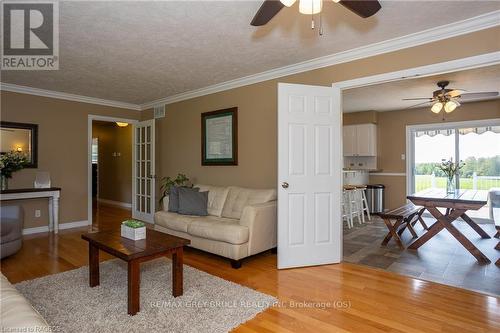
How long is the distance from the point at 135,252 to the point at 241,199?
1.90 metres

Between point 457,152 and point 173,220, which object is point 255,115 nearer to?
point 173,220

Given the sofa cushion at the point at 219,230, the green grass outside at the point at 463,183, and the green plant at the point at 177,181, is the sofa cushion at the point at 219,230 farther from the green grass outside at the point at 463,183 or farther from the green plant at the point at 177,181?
the green grass outside at the point at 463,183

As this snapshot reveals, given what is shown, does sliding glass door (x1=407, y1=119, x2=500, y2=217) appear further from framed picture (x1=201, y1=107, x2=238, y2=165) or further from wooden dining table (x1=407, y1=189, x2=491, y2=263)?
framed picture (x1=201, y1=107, x2=238, y2=165)

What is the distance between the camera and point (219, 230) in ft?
11.0

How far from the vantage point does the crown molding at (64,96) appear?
4.66m

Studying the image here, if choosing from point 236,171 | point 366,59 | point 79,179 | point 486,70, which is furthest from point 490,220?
point 79,179

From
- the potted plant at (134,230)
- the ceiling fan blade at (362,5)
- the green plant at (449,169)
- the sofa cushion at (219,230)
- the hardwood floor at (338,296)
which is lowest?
the hardwood floor at (338,296)

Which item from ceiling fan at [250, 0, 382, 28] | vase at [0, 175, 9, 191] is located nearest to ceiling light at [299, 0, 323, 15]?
ceiling fan at [250, 0, 382, 28]

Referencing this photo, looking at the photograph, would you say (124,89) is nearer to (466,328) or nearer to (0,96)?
(0,96)

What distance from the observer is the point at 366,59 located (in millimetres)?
3271

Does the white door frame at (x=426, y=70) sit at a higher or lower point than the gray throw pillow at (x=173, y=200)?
higher

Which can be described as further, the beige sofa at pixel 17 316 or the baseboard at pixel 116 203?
the baseboard at pixel 116 203

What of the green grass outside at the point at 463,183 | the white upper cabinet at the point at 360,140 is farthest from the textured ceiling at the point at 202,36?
the green grass outside at the point at 463,183

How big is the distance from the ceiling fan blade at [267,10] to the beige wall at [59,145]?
4715mm
